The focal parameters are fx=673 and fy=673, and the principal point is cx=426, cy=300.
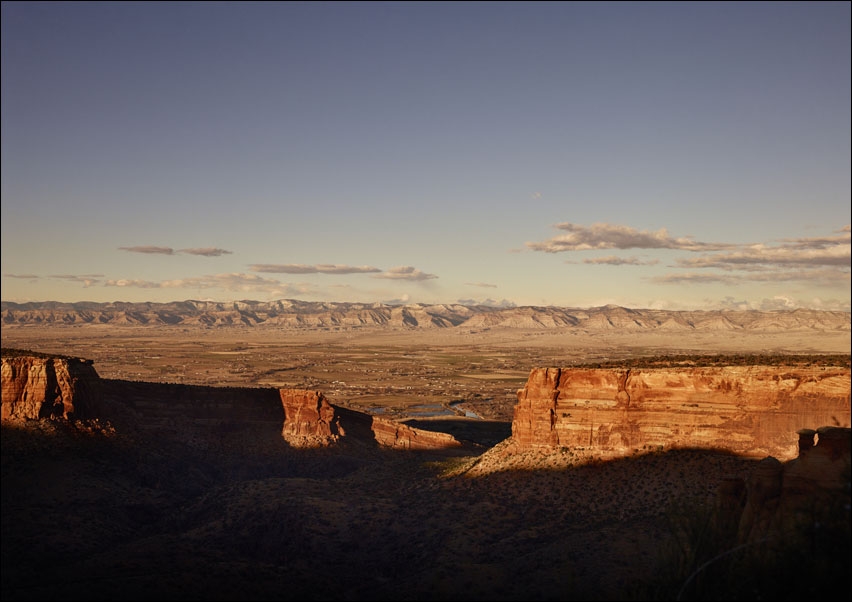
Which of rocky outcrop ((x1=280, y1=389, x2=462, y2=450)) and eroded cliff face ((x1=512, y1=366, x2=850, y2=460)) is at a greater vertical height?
eroded cliff face ((x1=512, y1=366, x2=850, y2=460))

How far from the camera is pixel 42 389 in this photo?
6262cm

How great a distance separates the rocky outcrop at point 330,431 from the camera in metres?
81.7

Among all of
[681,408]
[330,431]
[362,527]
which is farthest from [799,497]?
[330,431]

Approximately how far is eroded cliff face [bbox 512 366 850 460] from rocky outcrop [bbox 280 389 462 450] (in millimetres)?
25358

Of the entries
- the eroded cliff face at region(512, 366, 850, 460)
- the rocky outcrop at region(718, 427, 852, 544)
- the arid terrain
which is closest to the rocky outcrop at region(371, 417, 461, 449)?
the arid terrain

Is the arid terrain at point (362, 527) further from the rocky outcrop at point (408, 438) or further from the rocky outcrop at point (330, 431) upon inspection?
the rocky outcrop at point (408, 438)

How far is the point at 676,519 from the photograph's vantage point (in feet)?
108

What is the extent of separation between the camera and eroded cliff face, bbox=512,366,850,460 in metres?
43.9

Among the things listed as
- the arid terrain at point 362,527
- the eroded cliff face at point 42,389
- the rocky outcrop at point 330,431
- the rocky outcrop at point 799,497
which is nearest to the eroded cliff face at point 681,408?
the arid terrain at point 362,527

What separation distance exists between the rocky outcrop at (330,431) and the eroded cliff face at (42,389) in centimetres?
2454

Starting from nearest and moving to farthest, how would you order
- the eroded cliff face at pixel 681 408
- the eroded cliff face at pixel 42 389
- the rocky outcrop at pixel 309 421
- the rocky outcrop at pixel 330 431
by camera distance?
the eroded cliff face at pixel 681 408 → the eroded cliff face at pixel 42 389 → the rocky outcrop at pixel 309 421 → the rocky outcrop at pixel 330 431

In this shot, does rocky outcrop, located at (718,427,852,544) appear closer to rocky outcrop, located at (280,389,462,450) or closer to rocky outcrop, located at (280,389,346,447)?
rocky outcrop, located at (280,389,462,450)

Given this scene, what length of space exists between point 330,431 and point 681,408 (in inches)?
1805

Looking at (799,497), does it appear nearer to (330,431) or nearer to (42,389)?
(330,431)
